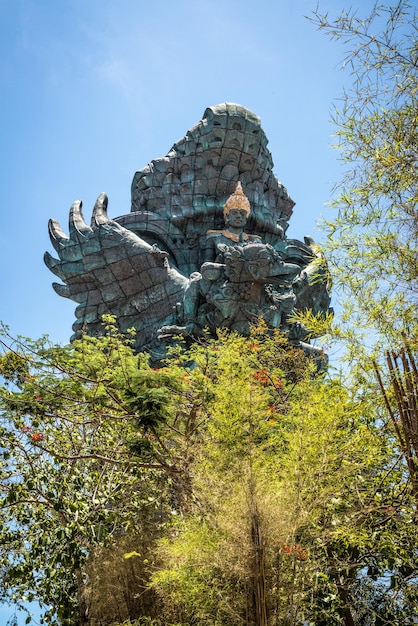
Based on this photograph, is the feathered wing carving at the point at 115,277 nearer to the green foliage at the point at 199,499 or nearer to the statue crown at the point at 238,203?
the statue crown at the point at 238,203

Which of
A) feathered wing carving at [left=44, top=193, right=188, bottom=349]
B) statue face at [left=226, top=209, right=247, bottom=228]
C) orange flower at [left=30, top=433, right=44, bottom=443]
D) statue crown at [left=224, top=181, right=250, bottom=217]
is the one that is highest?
statue crown at [left=224, top=181, right=250, bottom=217]

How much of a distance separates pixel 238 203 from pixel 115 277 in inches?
110

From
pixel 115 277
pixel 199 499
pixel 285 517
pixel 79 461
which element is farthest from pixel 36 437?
pixel 115 277

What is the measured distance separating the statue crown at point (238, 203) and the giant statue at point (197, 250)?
0.02 metres

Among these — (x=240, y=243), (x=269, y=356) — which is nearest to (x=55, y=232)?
(x=240, y=243)

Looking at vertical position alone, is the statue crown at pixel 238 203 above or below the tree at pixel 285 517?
above

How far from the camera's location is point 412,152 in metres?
5.82

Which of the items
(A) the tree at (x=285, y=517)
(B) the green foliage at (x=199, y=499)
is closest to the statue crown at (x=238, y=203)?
(B) the green foliage at (x=199, y=499)

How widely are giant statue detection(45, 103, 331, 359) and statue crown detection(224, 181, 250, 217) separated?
0.8 inches

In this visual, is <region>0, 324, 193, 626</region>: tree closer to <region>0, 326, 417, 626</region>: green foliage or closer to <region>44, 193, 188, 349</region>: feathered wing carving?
<region>0, 326, 417, 626</region>: green foliage

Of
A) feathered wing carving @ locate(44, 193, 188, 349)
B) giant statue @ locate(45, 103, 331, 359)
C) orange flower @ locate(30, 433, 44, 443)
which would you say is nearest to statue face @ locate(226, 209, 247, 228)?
giant statue @ locate(45, 103, 331, 359)

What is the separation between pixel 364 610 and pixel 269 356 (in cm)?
349

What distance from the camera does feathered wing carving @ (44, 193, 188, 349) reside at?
1398 cm

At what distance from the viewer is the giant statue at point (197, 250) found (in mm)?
12773
